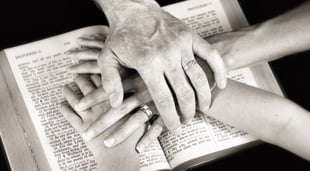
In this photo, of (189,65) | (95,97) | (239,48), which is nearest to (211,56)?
(189,65)

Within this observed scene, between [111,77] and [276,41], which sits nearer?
[111,77]

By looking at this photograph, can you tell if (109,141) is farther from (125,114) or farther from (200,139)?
(200,139)

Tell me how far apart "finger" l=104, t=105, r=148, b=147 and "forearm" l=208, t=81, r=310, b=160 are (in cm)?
18

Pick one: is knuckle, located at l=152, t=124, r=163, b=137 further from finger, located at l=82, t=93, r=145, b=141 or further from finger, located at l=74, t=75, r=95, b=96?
finger, located at l=74, t=75, r=95, b=96

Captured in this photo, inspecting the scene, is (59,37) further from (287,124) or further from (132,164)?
(287,124)

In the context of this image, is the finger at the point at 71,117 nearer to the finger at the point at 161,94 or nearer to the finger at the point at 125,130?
the finger at the point at 125,130

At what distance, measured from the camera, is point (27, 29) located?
Answer: 1194mm

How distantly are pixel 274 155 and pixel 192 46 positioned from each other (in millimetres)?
395

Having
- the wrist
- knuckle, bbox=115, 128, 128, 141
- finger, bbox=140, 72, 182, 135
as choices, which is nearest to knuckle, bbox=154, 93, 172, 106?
finger, bbox=140, 72, 182, 135

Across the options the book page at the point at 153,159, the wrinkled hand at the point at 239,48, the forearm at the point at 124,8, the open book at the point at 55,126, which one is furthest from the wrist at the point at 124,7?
the book page at the point at 153,159

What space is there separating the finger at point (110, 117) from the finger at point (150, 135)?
7 centimetres

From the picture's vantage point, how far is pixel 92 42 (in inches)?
41.5

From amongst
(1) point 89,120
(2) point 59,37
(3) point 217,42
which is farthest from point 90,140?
(3) point 217,42

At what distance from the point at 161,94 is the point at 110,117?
0.45ft
